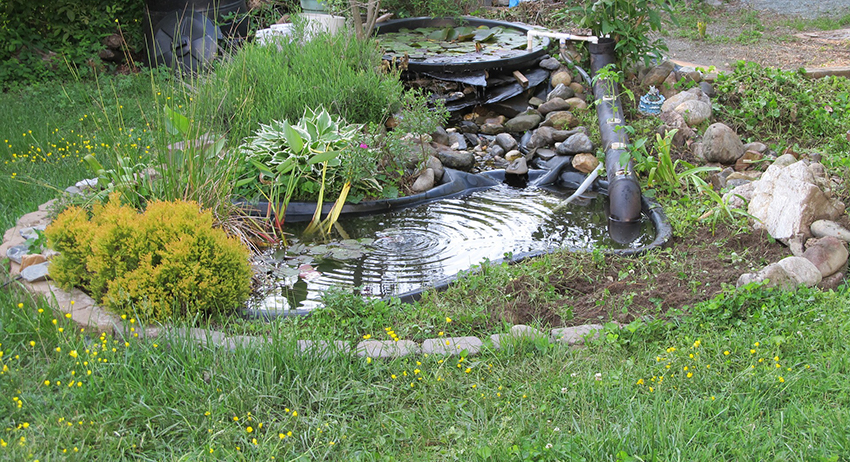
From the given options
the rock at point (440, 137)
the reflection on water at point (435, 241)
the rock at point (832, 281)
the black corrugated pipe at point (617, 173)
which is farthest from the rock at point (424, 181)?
the rock at point (832, 281)

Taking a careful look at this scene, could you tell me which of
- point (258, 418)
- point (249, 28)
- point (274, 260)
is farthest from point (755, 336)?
point (249, 28)

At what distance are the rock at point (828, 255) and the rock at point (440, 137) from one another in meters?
3.28

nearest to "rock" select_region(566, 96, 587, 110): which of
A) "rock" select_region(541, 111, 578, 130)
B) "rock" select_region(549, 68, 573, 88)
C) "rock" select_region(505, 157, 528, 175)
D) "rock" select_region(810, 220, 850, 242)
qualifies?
"rock" select_region(541, 111, 578, 130)

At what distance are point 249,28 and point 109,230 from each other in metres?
5.59

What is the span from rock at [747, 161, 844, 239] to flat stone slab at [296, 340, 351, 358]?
2570 millimetres

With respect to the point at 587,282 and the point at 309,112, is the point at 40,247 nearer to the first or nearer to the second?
the point at 309,112

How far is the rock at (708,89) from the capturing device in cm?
608

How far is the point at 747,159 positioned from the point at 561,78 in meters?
2.13

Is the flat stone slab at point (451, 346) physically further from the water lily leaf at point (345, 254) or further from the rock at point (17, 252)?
the rock at point (17, 252)

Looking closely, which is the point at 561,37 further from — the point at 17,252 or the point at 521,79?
the point at 17,252

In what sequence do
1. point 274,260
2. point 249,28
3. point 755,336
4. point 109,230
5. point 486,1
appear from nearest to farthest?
1. point 755,336
2. point 109,230
3. point 274,260
4. point 249,28
5. point 486,1

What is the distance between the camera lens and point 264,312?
323cm

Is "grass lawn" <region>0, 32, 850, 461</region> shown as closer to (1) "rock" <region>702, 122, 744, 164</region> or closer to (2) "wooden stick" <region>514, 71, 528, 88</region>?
(1) "rock" <region>702, 122, 744, 164</region>

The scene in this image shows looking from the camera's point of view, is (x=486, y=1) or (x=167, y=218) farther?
(x=486, y=1)
